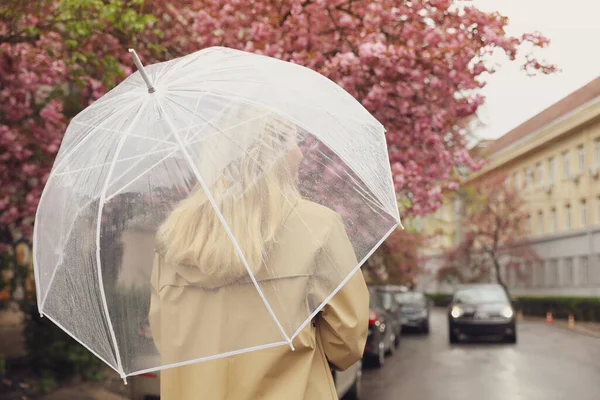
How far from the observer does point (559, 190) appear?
49469 mm

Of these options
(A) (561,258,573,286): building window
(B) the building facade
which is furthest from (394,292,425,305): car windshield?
(A) (561,258,573,286): building window

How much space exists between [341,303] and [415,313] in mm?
25697

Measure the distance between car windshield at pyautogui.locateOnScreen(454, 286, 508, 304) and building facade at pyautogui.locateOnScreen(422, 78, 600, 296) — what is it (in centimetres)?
1604

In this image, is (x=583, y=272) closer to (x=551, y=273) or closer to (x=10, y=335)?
(x=551, y=273)

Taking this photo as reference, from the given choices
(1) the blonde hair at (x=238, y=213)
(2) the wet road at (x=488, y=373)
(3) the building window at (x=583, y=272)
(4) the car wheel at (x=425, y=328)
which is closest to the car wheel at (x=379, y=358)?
(2) the wet road at (x=488, y=373)

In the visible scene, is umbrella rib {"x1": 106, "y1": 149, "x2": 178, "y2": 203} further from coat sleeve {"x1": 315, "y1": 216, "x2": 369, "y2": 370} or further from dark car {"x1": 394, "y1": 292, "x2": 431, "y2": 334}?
dark car {"x1": 394, "y1": 292, "x2": 431, "y2": 334}

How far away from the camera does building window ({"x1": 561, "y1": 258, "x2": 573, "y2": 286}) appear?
47188 mm

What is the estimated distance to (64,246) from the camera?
9.96 ft

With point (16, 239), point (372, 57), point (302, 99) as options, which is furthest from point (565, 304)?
point (302, 99)

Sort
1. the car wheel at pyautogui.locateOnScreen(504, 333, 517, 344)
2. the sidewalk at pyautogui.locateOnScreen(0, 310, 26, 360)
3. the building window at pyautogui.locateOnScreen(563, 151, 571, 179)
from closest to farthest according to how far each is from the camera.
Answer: the sidewalk at pyautogui.locateOnScreen(0, 310, 26, 360)
the car wheel at pyautogui.locateOnScreen(504, 333, 517, 344)
the building window at pyautogui.locateOnScreen(563, 151, 571, 179)

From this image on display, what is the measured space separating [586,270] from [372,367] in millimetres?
32520

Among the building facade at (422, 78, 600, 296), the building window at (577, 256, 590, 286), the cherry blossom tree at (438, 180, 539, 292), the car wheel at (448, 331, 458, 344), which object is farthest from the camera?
the cherry blossom tree at (438, 180, 539, 292)

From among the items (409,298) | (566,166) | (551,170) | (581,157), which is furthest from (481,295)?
(551,170)

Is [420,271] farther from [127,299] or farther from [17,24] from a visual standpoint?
[127,299]
